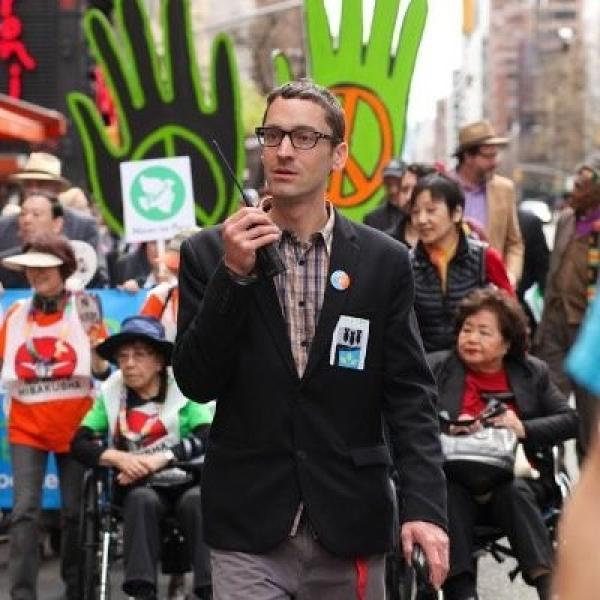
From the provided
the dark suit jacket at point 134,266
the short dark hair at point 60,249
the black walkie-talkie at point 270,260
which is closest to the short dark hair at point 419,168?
the dark suit jacket at point 134,266

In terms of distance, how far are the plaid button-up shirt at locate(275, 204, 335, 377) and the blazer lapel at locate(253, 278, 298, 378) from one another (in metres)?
0.03

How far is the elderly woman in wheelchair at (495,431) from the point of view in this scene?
7.46m

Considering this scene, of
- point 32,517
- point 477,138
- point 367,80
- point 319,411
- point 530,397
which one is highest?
point 367,80

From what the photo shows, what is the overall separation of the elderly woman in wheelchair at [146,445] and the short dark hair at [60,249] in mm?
714

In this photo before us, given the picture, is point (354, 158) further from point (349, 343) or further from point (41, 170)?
point (349, 343)

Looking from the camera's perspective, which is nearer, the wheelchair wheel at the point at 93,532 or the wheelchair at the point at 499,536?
the wheelchair at the point at 499,536

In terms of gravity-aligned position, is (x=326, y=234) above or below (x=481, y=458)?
above

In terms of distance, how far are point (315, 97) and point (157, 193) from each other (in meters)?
6.13

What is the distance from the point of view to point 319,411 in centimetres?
489

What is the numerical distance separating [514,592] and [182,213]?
307cm

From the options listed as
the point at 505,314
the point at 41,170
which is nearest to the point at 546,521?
the point at 505,314

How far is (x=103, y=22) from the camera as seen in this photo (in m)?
11.7

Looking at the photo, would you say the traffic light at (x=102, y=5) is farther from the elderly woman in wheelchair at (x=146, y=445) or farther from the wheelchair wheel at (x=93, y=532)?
the wheelchair wheel at (x=93, y=532)

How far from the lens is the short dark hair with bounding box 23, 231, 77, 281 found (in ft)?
29.1
